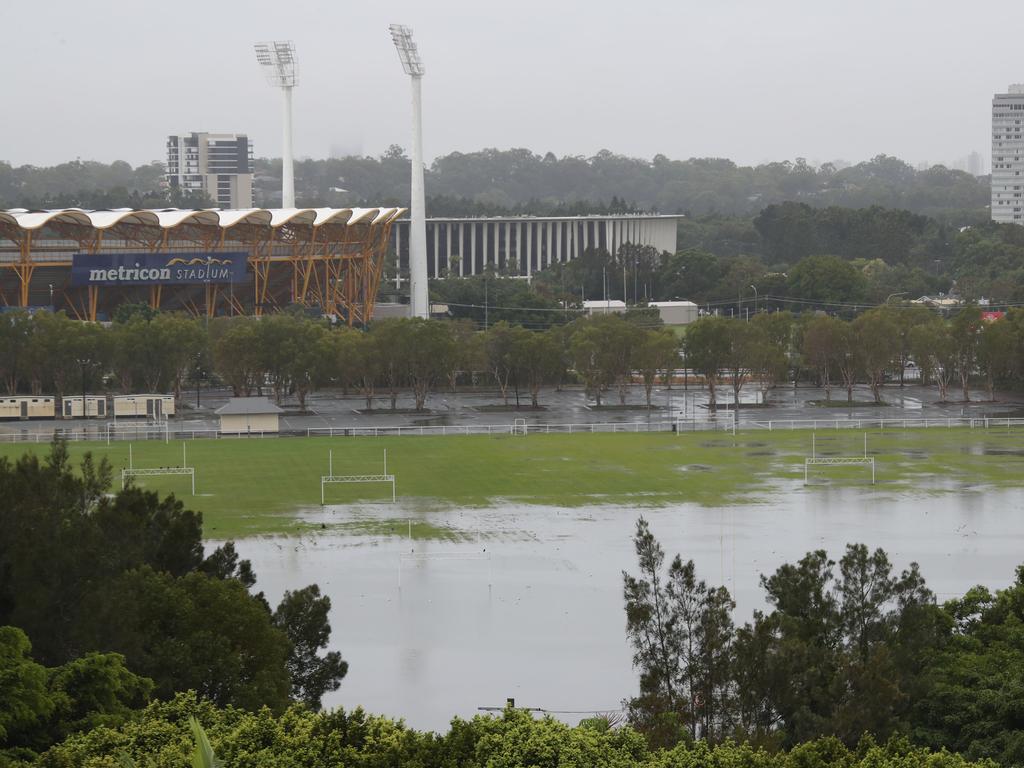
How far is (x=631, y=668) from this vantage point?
75.2ft

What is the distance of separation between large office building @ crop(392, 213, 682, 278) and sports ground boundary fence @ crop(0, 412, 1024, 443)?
255ft

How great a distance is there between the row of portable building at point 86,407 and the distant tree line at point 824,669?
→ 42.1m

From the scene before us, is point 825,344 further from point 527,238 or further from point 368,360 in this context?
point 527,238

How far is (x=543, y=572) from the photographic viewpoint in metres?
30.2

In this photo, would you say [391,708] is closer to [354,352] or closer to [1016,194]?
[354,352]

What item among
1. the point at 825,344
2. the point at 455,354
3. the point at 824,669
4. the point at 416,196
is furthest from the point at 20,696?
the point at 416,196

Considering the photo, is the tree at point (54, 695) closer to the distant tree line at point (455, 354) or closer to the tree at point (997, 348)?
the distant tree line at point (455, 354)

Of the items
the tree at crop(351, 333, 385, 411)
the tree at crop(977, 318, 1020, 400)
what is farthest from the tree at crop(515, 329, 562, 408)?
the tree at crop(977, 318, 1020, 400)

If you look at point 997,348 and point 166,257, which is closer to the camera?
point 997,348

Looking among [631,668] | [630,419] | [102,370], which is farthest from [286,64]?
[631,668]

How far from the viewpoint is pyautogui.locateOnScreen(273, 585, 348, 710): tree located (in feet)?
65.2

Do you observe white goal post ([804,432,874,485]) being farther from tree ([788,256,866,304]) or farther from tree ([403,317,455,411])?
tree ([788,256,866,304])

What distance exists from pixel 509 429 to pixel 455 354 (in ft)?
34.2

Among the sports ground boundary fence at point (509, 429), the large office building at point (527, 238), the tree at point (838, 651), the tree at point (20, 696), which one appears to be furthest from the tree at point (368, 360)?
the large office building at point (527, 238)
